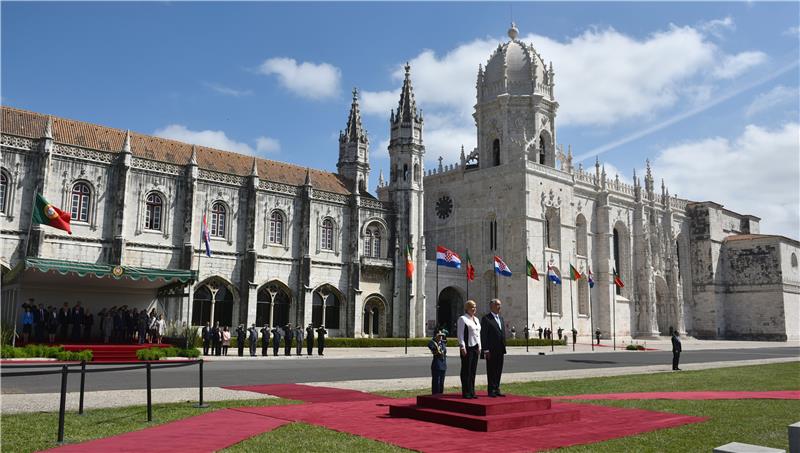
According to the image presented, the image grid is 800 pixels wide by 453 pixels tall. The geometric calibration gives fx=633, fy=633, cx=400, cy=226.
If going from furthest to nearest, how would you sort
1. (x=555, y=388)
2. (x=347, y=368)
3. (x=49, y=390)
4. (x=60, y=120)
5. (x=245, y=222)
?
(x=245, y=222) → (x=60, y=120) → (x=347, y=368) → (x=555, y=388) → (x=49, y=390)

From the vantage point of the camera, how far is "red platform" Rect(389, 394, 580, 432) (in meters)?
9.70

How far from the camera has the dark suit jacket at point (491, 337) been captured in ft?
36.7

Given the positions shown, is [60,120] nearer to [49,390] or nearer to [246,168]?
[246,168]

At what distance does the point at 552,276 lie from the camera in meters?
47.5

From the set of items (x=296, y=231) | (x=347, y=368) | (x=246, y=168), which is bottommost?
(x=347, y=368)

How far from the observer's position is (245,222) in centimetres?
4066

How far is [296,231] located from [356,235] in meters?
4.60

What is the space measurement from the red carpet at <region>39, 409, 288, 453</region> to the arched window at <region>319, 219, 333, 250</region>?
109 feet

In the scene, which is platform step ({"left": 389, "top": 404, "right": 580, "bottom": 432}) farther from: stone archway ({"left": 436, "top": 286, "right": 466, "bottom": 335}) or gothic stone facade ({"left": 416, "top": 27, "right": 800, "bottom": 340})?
stone archway ({"left": 436, "top": 286, "right": 466, "bottom": 335})

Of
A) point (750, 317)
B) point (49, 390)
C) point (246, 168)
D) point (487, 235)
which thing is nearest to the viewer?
point (49, 390)

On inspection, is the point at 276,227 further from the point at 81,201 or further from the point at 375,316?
the point at 81,201

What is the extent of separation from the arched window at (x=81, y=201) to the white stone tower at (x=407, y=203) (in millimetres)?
20922

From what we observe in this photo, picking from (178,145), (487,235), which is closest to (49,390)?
(178,145)

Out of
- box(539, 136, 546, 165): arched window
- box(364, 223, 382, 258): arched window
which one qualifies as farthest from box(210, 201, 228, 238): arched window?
box(539, 136, 546, 165): arched window
